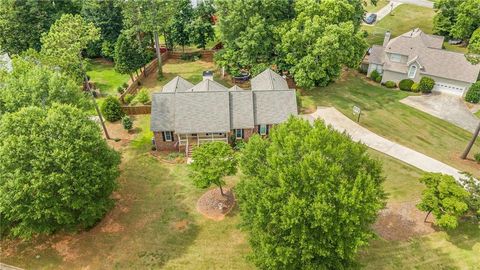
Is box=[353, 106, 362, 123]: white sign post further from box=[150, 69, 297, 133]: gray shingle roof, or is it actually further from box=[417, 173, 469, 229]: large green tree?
box=[417, 173, 469, 229]: large green tree

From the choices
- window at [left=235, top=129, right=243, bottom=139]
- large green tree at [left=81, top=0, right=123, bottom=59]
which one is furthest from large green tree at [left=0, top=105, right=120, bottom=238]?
large green tree at [left=81, top=0, right=123, bottom=59]

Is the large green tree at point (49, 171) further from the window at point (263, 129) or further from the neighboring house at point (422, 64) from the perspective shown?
the neighboring house at point (422, 64)

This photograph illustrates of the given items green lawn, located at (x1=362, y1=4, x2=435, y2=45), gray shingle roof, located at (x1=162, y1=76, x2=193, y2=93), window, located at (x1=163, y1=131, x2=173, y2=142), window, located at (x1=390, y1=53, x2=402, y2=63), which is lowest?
window, located at (x1=163, y1=131, x2=173, y2=142)

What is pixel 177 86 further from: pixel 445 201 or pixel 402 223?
pixel 445 201

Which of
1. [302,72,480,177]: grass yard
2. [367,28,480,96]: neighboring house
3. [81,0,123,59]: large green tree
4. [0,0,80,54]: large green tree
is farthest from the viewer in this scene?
[81,0,123,59]: large green tree

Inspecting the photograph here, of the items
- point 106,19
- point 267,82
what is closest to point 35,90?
point 267,82

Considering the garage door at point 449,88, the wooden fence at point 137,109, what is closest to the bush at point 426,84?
the garage door at point 449,88
